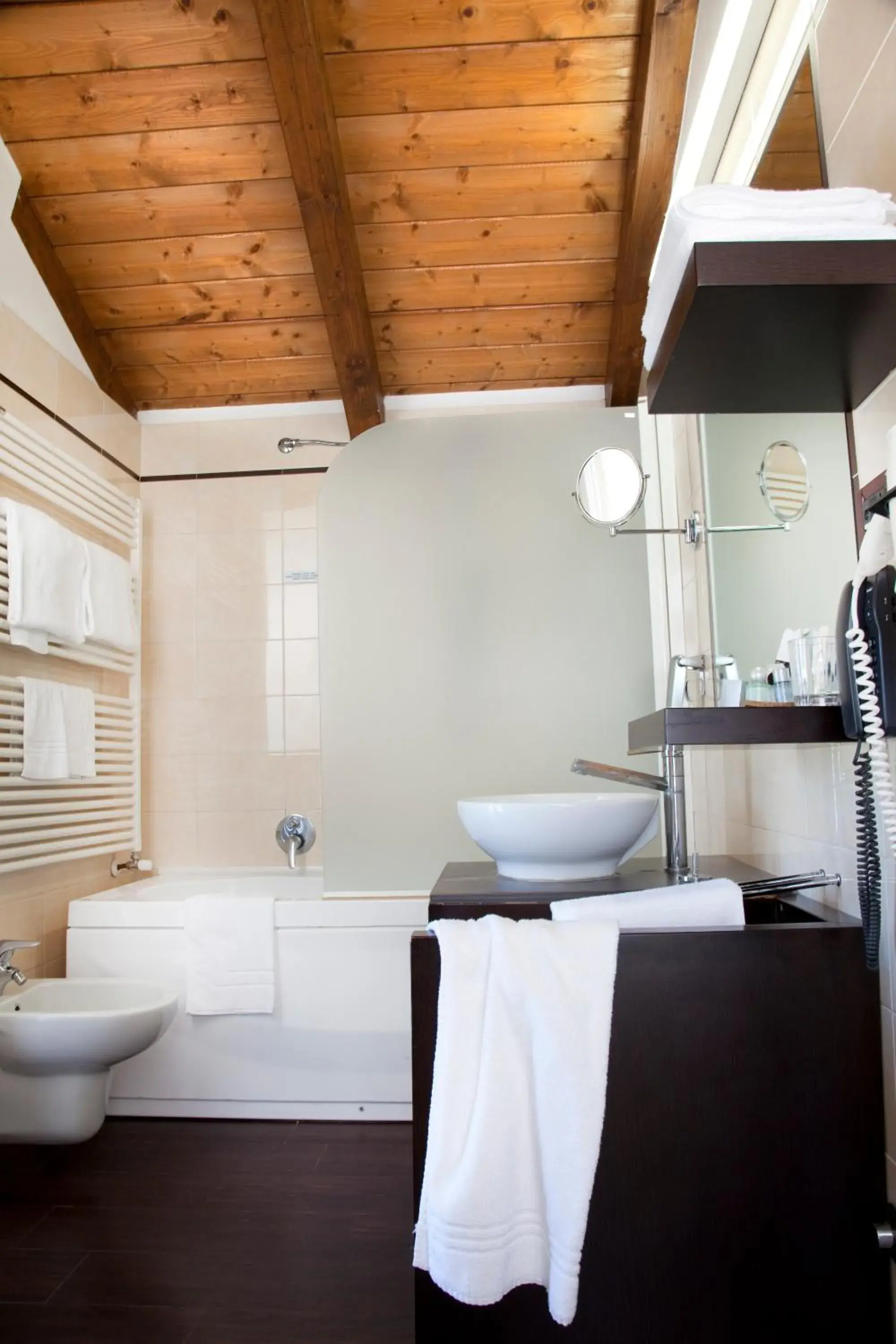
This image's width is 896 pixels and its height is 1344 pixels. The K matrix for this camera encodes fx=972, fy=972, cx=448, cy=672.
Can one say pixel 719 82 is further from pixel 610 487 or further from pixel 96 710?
pixel 96 710

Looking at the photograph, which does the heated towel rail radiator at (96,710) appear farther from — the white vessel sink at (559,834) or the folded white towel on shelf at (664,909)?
the folded white towel on shelf at (664,909)

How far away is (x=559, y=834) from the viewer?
1691mm

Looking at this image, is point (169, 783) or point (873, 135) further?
point (169, 783)

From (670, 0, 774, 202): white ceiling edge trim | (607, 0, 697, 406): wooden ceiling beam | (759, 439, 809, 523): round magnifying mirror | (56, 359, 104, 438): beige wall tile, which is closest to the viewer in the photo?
(759, 439, 809, 523): round magnifying mirror

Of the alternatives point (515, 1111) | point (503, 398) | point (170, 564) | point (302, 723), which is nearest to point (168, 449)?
point (170, 564)

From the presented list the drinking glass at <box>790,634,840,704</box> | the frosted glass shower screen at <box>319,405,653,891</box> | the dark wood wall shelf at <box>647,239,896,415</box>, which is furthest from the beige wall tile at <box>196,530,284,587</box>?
the drinking glass at <box>790,634,840,704</box>

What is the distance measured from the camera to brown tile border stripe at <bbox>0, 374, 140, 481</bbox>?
291 centimetres

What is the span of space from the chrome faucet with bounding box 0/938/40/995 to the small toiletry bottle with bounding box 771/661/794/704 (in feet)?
6.17

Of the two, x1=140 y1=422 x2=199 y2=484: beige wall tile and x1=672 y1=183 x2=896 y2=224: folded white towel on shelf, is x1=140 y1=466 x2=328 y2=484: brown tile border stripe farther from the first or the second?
x1=672 y1=183 x2=896 y2=224: folded white towel on shelf

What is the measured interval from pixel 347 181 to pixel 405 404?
871 millimetres

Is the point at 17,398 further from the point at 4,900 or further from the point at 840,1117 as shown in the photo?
the point at 840,1117

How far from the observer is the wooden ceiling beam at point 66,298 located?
3102 millimetres

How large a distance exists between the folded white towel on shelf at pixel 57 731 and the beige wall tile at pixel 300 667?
0.79m

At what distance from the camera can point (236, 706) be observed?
3715 mm
